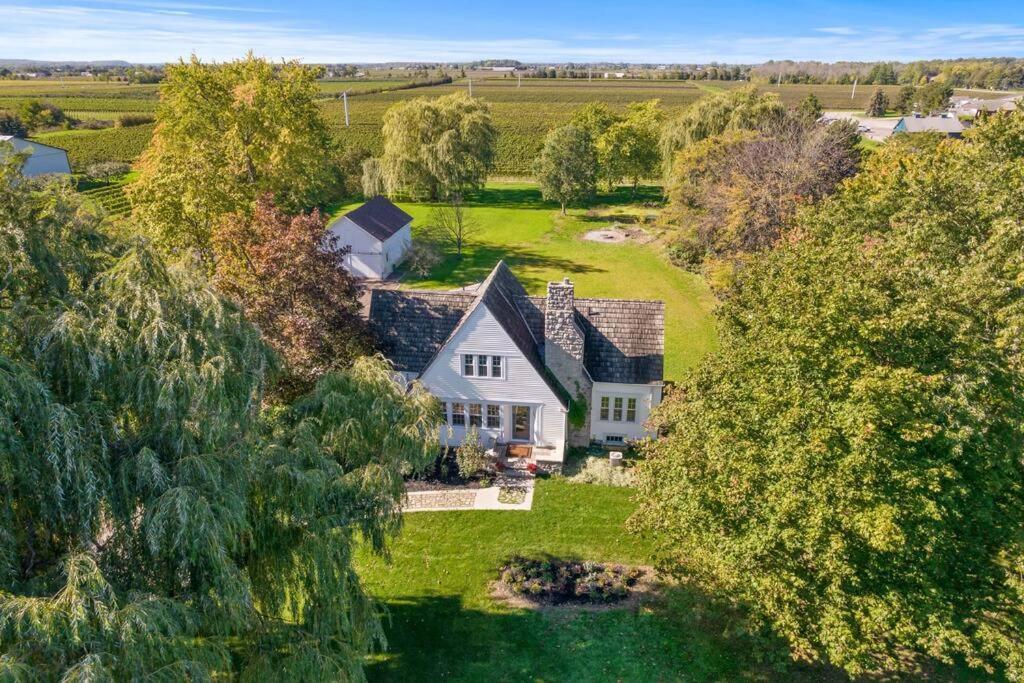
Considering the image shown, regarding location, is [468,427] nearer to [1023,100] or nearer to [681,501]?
[681,501]

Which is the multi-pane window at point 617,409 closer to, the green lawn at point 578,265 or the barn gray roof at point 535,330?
the barn gray roof at point 535,330

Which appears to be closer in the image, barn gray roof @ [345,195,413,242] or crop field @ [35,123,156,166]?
barn gray roof @ [345,195,413,242]

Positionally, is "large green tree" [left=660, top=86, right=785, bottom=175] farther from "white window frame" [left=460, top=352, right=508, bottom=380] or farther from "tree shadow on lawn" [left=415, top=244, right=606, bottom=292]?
"white window frame" [left=460, top=352, right=508, bottom=380]

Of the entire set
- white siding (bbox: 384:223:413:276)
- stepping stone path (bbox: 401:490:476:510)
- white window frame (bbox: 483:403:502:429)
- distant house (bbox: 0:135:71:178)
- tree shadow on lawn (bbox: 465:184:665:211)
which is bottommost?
stepping stone path (bbox: 401:490:476:510)

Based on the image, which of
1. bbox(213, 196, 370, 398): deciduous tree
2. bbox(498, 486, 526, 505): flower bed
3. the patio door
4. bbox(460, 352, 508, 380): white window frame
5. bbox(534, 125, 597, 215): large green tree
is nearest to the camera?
bbox(213, 196, 370, 398): deciduous tree

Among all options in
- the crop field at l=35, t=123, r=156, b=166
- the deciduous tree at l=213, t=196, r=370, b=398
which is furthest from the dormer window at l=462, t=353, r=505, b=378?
the crop field at l=35, t=123, r=156, b=166

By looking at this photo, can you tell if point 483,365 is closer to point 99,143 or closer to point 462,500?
point 462,500
